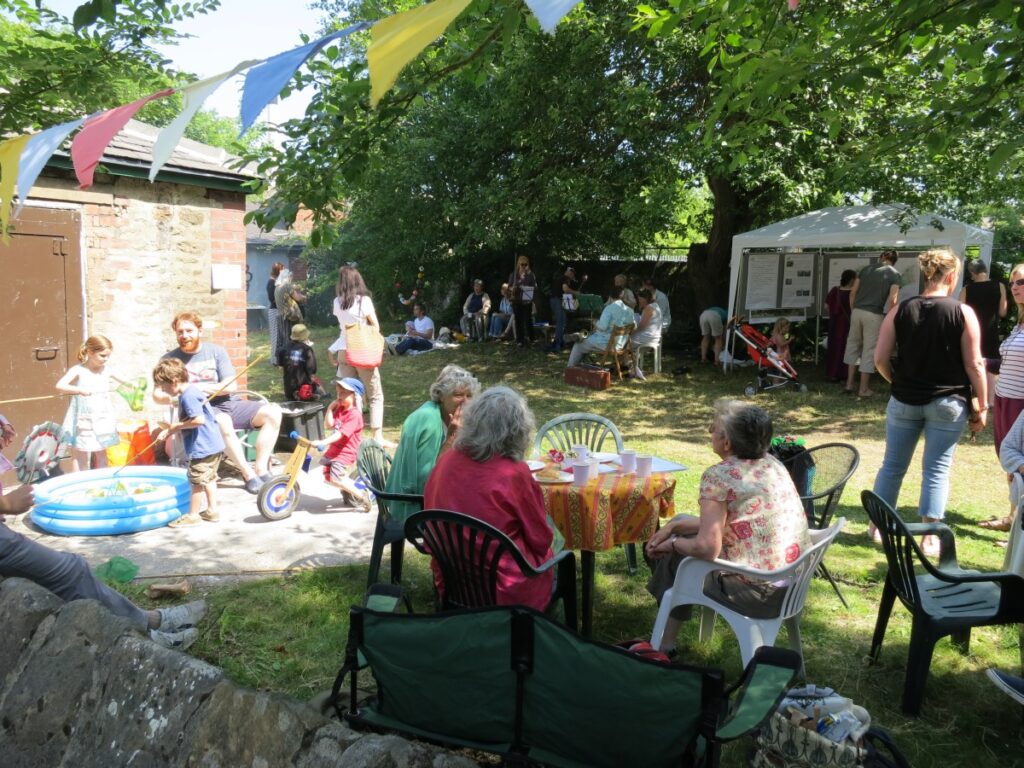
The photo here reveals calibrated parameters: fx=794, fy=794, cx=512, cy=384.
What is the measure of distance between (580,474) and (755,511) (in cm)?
104

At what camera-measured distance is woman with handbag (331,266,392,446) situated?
316 inches

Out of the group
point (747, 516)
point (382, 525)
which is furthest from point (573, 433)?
point (747, 516)

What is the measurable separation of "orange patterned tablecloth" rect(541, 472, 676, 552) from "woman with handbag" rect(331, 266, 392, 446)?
431 cm

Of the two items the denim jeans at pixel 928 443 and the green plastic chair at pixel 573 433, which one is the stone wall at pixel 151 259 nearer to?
the green plastic chair at pixel 573 433

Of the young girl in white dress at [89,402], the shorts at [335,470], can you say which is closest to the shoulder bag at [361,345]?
the shorts at [335,470]

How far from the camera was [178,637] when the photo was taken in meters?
3.80

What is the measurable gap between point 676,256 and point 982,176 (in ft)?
28.7

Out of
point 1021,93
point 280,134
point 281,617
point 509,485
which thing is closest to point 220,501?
point 281,617

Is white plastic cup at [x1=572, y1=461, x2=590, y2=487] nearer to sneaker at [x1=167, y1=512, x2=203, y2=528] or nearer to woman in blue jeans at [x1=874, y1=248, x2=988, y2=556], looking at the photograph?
woman in blue jeans at [x1=874, y1=248, x2=988, y2=556]

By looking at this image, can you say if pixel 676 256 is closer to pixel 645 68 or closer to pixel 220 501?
pixel 645 68

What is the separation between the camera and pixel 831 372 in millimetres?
A: 11844

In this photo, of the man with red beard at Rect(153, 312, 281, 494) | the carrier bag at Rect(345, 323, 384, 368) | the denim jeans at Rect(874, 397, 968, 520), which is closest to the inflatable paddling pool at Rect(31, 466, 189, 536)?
the man with red beard at Rect(153, 312, 281, 494)

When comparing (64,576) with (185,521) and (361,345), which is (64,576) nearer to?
(185,521)

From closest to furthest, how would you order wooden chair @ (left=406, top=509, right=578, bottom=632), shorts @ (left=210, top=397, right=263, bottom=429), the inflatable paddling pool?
wooden chair @ (left=406, top=509, right=578, bottom=632), the inflatable paddling pool, shorts @ (left=210, top=397, right=263, bottom=429)
